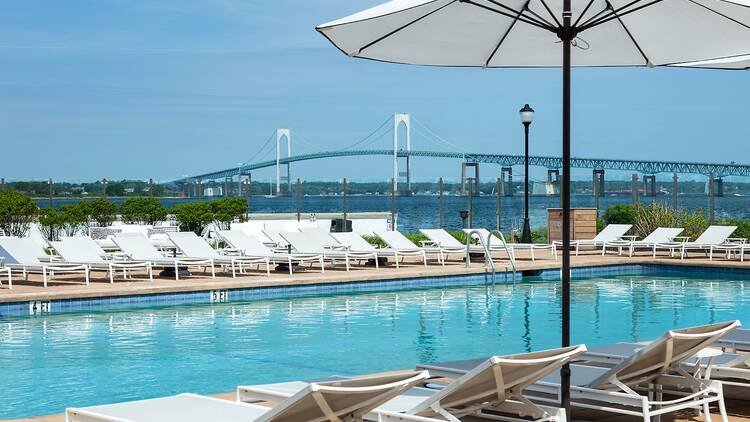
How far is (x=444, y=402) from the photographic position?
10.9 feet

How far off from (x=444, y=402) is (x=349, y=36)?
6.56 ft

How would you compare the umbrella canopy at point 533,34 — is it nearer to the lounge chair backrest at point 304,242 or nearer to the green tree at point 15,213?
the lounge chair backrest at point 304,242

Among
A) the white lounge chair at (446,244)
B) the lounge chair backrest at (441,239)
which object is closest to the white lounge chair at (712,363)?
the white lounge chair at (446,244)

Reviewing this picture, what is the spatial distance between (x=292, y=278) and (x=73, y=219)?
688 cm

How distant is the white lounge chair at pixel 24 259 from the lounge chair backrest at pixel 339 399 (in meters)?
7.50

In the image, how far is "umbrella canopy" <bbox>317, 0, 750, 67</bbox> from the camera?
4.64m

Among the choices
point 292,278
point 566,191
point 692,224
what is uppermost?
point 566,191

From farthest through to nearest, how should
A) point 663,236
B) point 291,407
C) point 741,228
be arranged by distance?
point 741,228, point 663,236, point 291,407

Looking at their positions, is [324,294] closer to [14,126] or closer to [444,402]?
[444,402]

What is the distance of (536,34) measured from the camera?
5.19 meters

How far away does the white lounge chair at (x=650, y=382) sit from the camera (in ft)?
12.0

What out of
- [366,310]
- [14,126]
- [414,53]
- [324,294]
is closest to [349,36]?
[414,53]

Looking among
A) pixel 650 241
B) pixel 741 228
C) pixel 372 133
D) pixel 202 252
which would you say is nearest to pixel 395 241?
pixel 202 252

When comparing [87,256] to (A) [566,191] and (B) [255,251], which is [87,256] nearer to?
(B) [255,251]
